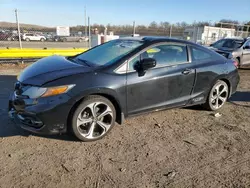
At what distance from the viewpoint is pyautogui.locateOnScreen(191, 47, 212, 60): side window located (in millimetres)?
4395

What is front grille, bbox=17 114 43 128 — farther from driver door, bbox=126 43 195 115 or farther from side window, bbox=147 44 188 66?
side window, bbox=147 44 188 66

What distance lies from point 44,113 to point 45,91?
0.95ft

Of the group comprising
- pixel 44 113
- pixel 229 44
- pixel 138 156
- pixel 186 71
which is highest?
pixel 229 44

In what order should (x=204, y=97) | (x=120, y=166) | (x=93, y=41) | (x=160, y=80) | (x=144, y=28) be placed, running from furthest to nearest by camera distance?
(x=144, y=28) < (x=93, y=41) < (x=204, y=97) < (x=160, y=80) < (x=120, y=166)

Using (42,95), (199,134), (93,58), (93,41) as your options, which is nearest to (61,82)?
(42,95)

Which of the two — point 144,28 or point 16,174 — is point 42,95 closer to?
point 16,174

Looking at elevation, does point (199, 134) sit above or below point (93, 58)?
below

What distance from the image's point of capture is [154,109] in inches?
156

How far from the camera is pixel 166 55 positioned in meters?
4.05

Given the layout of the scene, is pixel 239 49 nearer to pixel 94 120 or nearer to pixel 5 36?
pixel 94 120

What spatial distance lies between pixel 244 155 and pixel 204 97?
1.58m

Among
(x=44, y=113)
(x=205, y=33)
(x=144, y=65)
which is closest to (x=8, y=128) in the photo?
(x=44, y=113)

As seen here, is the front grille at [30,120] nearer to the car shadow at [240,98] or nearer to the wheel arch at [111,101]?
the wheel arch at [111,101]

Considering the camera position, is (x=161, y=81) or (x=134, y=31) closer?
(x=161, y=81)
